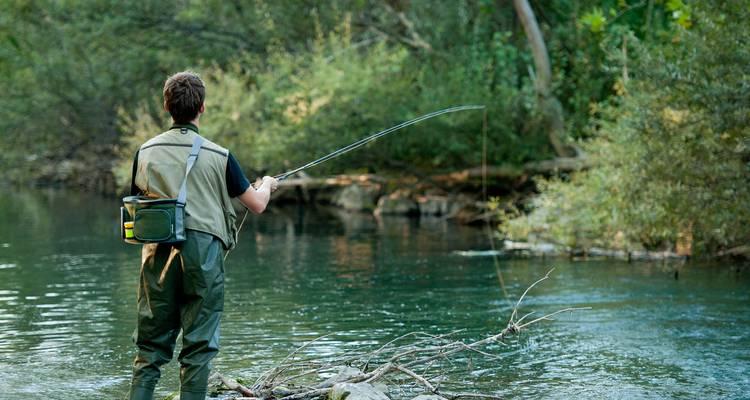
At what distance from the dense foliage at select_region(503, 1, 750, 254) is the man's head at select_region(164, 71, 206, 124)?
780 cm

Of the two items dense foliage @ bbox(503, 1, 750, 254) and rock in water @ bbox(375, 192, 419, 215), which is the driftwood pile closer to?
dense foliage @ bbox(503, 1, 750, 254)

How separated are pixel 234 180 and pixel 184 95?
1.65 ft

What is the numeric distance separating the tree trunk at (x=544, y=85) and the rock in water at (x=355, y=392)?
60.2 ft

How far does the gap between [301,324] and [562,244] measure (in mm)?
7719

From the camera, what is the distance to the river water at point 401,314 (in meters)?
8.31

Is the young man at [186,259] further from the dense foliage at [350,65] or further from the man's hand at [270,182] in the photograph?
the dense foliage at [350,65]

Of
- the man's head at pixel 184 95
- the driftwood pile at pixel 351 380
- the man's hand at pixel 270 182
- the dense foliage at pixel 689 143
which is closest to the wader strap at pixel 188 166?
the man's head at pixel 184 95

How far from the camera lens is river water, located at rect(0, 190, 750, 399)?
327 inches

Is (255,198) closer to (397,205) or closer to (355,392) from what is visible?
(355,392)

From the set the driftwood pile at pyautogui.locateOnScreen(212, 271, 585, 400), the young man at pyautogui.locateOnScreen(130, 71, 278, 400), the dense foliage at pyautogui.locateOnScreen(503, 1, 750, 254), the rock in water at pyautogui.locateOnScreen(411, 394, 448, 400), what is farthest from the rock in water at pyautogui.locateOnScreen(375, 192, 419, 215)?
the young man at pyautogui.locateOnScreen(130, 71, 278, 400)

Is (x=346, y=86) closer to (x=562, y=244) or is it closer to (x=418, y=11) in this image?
(x=418, y=11)

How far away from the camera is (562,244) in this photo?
1784 centimetres

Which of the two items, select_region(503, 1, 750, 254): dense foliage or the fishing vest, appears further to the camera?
select_region(503, 1, 750, 254): dense foliage

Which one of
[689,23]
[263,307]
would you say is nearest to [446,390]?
[263,307]
